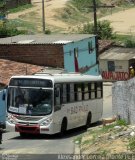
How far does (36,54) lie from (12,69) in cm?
427

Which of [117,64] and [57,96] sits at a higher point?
[57,96]

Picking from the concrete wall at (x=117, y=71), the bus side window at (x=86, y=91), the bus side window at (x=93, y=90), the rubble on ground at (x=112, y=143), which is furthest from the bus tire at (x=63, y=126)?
the concrete wall at (x=117, y=71)

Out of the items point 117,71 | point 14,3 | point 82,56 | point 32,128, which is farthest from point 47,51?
point 14,3

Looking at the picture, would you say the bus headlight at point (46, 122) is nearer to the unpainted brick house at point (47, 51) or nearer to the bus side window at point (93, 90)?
the bus side window at point (93, 90)

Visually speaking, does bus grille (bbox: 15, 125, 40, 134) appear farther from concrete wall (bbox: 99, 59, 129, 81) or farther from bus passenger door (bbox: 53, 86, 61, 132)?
concrete wall (bbox: 99, 59, 129, 81)

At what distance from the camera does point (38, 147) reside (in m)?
20.7

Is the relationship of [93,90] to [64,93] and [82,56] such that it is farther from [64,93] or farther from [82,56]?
[82,56]

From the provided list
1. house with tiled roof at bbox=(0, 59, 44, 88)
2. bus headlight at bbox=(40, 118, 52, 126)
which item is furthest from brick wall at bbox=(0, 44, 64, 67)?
bus headlight at bbox=(40, 118, 52, 126)

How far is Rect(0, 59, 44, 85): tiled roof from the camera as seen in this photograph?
129 ft

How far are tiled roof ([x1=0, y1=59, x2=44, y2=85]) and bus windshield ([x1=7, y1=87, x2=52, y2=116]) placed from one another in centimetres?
1402

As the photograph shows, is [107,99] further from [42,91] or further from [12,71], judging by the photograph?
[42,91]

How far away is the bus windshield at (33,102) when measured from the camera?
77.7ft

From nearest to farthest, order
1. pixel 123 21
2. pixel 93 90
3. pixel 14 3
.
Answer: pixel 93 90
pixel 123 21
pixel 14 3

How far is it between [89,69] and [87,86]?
76.4 ft
